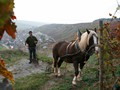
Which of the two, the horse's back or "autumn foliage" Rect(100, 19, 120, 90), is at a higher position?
"autumn foliage" Rect(100, 19, 120, 90)

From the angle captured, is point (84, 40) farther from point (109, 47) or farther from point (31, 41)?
point (31, 41)

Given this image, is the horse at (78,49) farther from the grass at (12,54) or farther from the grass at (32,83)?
the grass at (12,54)

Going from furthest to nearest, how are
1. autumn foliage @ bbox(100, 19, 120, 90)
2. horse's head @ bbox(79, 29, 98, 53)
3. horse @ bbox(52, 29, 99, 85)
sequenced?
horse @ bbox(52, 29, 99, 85), horse's head @ bbox(79, 29, 98, 53), autumn foliage @ bbox(100, 19, 120, 90)

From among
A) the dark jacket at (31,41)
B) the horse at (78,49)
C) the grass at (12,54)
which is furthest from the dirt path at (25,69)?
the grass at (12,54)

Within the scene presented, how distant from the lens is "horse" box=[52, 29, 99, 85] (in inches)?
288

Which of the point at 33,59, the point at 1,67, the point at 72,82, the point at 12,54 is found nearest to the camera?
the point at 1,67

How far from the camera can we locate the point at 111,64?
5125mm

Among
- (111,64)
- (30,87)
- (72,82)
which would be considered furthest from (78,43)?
(111,64)

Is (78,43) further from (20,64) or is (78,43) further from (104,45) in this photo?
(20,64)

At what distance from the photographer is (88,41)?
7473mm

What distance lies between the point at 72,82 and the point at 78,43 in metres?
1.29

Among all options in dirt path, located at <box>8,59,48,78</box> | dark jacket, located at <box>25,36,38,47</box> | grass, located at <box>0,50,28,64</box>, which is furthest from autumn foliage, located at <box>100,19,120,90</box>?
grass, located at <box>0,50,28,64</box>

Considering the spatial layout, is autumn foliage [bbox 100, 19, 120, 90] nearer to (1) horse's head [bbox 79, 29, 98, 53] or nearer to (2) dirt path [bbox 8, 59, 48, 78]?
(1) horse's head [bbox 79, 29, 98, 53]

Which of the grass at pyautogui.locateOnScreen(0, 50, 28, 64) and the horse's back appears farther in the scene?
the grass at pyautogui.locateOnScreen(0, 50, 28, 64)
